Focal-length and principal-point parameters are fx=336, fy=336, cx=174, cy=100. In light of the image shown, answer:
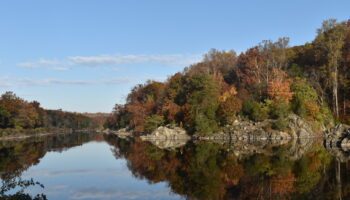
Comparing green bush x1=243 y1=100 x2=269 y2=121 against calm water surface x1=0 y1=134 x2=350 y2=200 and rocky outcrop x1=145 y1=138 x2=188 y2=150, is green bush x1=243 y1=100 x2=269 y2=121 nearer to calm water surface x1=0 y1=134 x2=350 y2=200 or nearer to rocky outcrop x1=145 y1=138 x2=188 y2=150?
rocky outcrop x1=145 y1=138 x2=188 y2=150

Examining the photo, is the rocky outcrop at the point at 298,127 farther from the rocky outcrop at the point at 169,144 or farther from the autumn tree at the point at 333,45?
the rocky outcrop at the point at 169,144

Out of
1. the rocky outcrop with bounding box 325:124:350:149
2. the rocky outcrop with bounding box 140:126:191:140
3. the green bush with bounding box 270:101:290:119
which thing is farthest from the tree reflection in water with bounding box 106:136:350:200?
the rocky outcrop with bounding box 140:126:191:140

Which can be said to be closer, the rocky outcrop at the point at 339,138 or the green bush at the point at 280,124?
the rocky outcrop at the point at 339,138

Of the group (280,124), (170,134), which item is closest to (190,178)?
(280,124)

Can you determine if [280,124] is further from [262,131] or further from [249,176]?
[249,176]

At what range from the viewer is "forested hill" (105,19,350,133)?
209ft

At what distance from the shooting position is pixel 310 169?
993 inches

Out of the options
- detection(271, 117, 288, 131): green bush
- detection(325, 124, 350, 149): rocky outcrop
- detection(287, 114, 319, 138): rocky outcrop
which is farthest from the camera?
detection(287, 114, 319, 138): rocky outcrop

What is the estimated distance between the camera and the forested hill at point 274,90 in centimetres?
6375

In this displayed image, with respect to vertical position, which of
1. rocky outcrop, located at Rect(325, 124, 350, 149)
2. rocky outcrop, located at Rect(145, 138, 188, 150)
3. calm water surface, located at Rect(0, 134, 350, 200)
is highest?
rocky outcrop, located at Rect(325, 124, 350, 149)

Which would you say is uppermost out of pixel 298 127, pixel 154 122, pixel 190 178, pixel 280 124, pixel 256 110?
pixel 256 110

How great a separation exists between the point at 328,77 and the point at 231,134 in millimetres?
25227

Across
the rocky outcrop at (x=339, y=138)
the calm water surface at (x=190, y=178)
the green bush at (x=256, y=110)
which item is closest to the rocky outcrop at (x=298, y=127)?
the green bush at (x=256, y=110)

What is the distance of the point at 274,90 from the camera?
64.6 m
